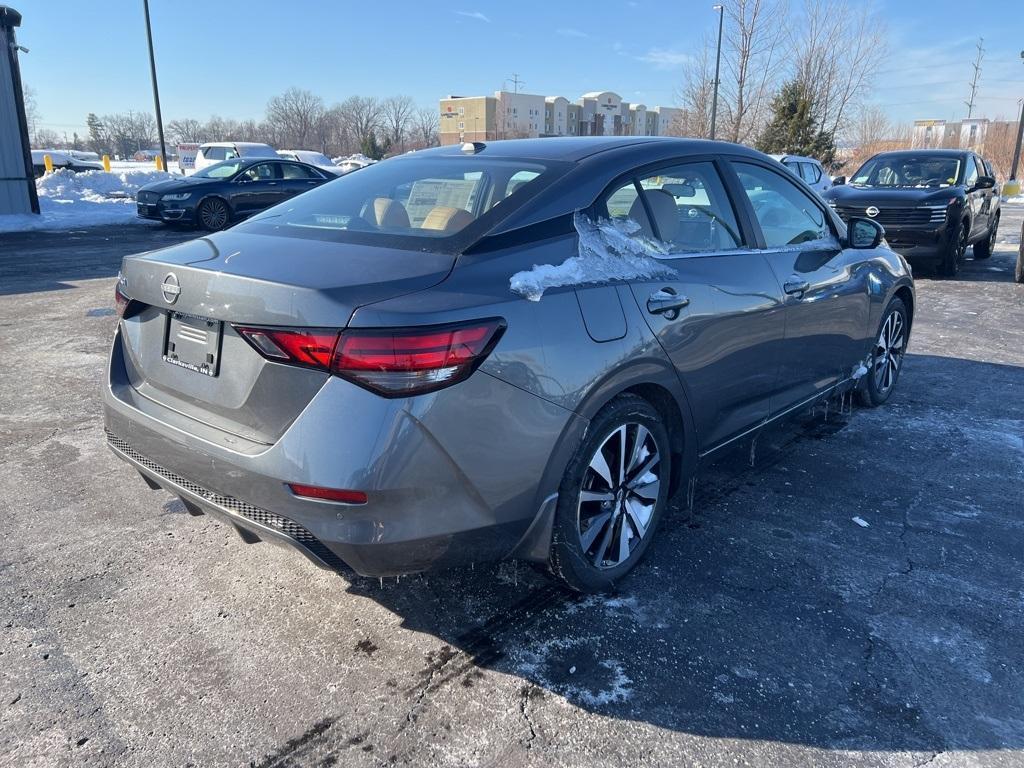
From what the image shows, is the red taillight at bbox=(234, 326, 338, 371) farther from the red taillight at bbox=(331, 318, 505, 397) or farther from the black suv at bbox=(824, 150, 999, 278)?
the black suv at bbox=(824, 150, 999, 278)

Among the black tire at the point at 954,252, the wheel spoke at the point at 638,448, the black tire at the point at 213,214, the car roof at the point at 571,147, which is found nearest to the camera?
the wheel spoke at the point at 638,448

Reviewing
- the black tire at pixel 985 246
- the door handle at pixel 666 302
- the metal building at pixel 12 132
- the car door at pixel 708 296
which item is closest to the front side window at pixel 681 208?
the car door at pixel 708 296

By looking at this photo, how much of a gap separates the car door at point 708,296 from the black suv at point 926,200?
28.2 feet

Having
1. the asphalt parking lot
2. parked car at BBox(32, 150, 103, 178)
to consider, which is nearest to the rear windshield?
the asphalt parking lot

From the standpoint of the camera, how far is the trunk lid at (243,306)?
231 centimetres

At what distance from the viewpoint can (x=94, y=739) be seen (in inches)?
90.5

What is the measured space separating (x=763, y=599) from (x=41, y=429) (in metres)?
4.30

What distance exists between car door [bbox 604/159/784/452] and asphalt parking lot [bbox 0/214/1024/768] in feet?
2.03

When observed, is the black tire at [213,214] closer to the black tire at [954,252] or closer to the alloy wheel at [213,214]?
the alloy wheel at [213,214]

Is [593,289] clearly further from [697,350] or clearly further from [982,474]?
[982,474]

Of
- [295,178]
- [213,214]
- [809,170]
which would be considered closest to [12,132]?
[213,214]

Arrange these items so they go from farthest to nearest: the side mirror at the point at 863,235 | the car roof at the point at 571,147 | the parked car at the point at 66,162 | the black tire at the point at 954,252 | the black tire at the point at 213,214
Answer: the parked car at the point at 66,162 → the black tire at the point at 213,214 → the black tire at the point at 954,252 → the side mirror at the point at 863,235 → the car roof at the point at 571,147

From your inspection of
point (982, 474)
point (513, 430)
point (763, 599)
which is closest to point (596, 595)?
point (763, 599)

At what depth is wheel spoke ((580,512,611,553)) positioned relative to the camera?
9.72ft
